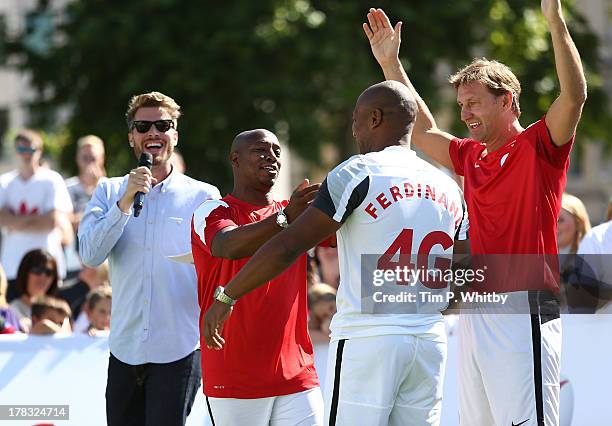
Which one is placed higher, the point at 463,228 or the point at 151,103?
the point at 151,103

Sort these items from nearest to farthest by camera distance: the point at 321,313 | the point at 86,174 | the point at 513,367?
the point at 513,367 → the point at 321,313 → the point at 86,174

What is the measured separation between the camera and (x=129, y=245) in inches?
257

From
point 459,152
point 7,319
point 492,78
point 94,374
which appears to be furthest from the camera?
point 7,319

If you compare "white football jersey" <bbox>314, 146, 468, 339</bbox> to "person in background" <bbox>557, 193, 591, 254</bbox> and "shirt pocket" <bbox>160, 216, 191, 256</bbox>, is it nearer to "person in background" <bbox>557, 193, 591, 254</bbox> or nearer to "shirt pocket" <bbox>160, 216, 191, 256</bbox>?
"shirt pocket" <bbox>160, 216, 191, 256</bbox>

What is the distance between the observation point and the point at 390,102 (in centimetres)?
512

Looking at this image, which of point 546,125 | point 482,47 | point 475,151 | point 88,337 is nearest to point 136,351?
point 88,337

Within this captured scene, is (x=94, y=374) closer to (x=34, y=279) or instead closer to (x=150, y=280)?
(x=150, y=280)

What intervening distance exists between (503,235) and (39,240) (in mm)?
6731

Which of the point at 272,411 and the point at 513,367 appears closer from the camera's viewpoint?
the point at 513,367

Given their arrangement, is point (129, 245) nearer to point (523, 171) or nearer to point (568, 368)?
point (523, 171)

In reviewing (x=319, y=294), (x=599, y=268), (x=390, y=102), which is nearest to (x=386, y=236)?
(x=390, y=102)

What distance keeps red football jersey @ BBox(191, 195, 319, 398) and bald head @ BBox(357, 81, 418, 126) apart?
96 cm

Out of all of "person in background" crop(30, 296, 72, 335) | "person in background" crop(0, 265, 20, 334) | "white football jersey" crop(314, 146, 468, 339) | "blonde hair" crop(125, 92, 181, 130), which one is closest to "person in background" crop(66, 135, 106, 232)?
"person in background" crop(0, 265, 20, 334)

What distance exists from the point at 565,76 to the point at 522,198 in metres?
0.60
